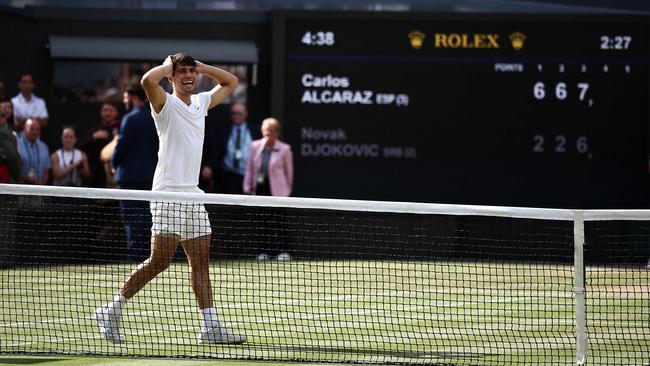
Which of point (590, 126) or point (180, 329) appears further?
point (590, 126)

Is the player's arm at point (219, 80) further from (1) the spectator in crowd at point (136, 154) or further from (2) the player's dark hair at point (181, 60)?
(1) the spectator in crowd at point (136, 154)

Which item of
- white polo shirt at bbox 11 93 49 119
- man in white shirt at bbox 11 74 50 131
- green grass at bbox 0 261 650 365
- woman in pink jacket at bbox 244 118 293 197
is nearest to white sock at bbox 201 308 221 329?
green grass at bbox 0 261 650 365

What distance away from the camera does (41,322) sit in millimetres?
10039

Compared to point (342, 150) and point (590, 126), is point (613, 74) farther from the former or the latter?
point (342, 150)

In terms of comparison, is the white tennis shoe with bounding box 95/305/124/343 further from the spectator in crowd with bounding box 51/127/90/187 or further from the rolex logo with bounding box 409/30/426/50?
the rolex logo with bounding box 409/30/426/50

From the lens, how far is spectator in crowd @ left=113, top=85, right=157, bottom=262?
568 inches

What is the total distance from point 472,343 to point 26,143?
8443 millimetres

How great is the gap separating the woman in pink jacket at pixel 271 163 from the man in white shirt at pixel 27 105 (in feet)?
8.73

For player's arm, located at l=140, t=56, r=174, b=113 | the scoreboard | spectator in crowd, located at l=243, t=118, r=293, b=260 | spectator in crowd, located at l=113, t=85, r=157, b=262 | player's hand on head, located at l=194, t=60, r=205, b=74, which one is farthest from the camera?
the scoreboard

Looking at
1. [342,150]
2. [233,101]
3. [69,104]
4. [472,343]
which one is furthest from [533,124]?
[472,343]

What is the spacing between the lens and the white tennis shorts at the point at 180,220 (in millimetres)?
9219

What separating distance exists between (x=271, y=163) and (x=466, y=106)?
2.69 m

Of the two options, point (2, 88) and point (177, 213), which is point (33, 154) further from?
point (177, 213)

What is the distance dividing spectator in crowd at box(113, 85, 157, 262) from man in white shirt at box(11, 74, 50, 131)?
2.40m
